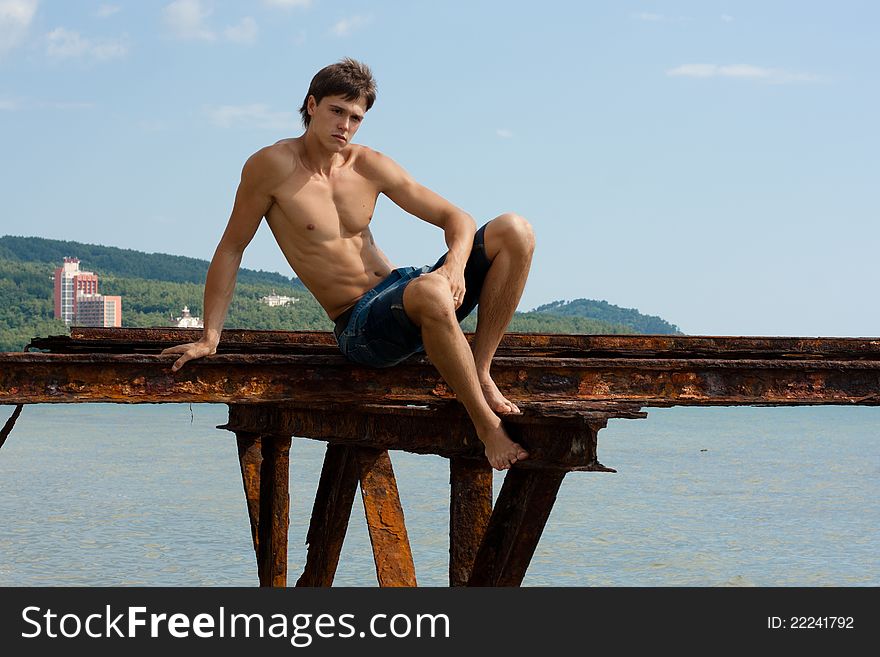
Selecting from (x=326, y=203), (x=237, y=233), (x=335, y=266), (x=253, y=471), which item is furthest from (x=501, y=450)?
(x=253, y=471)

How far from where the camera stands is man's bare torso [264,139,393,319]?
6.43m

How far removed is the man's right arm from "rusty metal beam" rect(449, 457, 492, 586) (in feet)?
6.01

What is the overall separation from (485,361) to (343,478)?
4.05 metres

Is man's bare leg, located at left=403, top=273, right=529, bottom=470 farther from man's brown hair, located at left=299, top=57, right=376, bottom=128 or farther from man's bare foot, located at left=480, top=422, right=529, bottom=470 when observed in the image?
man's brown hair, located at left=299, top=57, right=376, bottom=128

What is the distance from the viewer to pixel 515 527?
19.0ft

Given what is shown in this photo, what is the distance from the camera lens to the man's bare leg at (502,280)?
234 inches

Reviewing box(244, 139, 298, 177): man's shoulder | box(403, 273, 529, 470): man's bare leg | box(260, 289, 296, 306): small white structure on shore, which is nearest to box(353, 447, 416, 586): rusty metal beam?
box(244, 139, 298, 177): man's shoulder

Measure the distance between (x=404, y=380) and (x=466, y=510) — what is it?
1.75 m

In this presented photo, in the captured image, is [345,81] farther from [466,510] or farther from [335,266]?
[466,510]

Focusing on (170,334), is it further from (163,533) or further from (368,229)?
(163,533)

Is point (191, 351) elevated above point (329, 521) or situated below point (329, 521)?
below

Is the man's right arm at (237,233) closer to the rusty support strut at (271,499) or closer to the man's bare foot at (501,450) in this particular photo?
the man's bare foot at (501,450)

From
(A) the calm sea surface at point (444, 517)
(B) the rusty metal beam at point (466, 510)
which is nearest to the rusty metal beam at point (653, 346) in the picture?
(B) the rusty metal beam at point (466, 510)

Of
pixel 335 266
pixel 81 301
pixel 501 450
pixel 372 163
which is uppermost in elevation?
pixel 81 301
